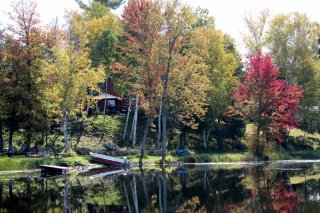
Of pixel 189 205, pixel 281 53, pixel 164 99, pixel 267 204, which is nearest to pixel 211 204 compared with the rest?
pixel 189 205

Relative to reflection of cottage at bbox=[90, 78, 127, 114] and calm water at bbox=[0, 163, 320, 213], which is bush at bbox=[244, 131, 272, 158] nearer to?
calm water at bbox=[0, 163, 320, 213]

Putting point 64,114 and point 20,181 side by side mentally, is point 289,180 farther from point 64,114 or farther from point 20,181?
point 64,114

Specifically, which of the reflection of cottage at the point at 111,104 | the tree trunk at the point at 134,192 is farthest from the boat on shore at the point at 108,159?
the reflection of cottage at the point at 111,104

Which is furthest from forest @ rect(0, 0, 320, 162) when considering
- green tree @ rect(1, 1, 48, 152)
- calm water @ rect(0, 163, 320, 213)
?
calm water @ rect(0, 163, 320, 213)

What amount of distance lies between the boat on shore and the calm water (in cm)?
1046

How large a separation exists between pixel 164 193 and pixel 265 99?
32.0 m

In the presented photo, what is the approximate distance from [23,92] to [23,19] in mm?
6933

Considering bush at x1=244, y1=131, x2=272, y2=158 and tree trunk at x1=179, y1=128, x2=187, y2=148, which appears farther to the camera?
tree trunk at x1=179, y1=128, x2=187, y2=148

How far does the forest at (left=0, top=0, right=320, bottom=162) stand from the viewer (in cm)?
4400

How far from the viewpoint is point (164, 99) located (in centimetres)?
4881

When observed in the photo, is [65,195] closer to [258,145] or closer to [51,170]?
[51,170]

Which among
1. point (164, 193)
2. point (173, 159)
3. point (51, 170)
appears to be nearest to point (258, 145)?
point (173, 159)

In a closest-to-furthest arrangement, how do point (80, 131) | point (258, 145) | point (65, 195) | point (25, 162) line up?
point (65, 195), point (25, 162), point (258, 145), point (80, 131)

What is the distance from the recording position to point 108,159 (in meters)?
45.8
